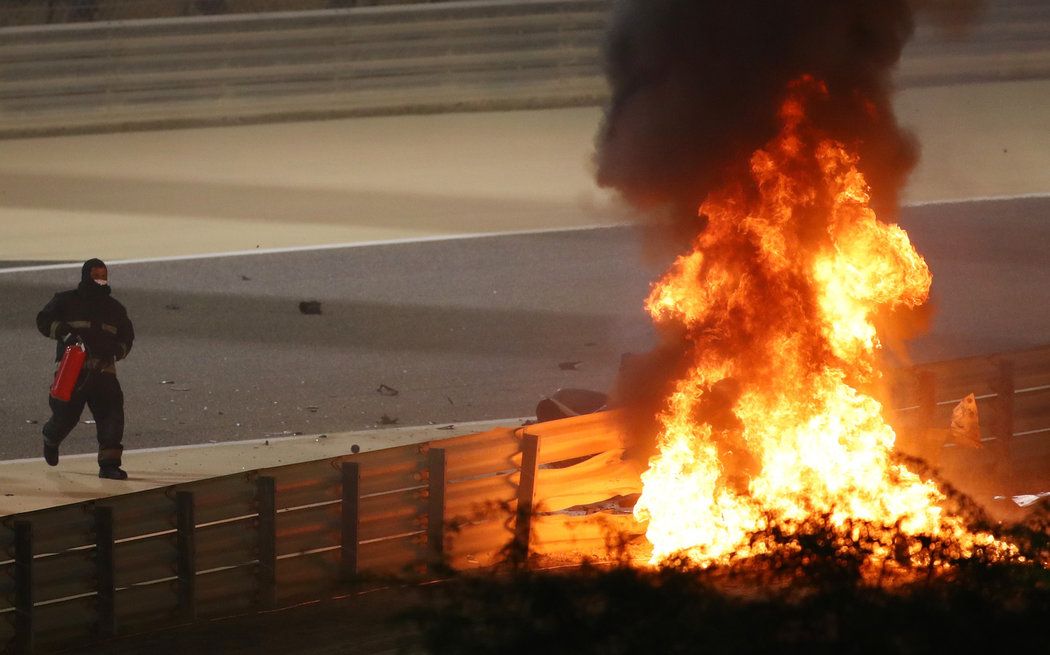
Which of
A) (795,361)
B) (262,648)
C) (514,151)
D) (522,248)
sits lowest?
(262,648)

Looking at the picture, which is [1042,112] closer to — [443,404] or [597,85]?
[597,85]

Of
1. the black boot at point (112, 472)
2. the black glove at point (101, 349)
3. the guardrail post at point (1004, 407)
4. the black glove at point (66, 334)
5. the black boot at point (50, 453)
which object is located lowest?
the black boot at point (112, 472)

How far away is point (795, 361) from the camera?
993 centimetres

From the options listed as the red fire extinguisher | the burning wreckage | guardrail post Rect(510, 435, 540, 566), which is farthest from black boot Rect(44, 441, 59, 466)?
the burning wreckage

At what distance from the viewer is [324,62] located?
2145 centimetres

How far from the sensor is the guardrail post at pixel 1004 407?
11609mm

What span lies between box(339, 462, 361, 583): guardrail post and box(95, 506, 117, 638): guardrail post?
4.82 feet

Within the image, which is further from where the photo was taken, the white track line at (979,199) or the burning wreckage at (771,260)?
the white track line at (979,199)

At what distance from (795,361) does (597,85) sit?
12868 mm

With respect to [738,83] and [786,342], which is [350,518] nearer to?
[786,342]

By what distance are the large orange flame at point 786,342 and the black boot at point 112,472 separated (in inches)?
176

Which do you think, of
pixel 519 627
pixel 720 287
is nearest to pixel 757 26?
pixel 720 287

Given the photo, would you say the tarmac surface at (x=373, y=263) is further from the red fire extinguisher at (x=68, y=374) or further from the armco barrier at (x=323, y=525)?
the armco barrier at (x=323, y=525)

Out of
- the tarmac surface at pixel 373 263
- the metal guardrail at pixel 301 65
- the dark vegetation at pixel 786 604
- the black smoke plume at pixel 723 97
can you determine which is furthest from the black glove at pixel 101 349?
the metal guardrail at pixel 301 65
